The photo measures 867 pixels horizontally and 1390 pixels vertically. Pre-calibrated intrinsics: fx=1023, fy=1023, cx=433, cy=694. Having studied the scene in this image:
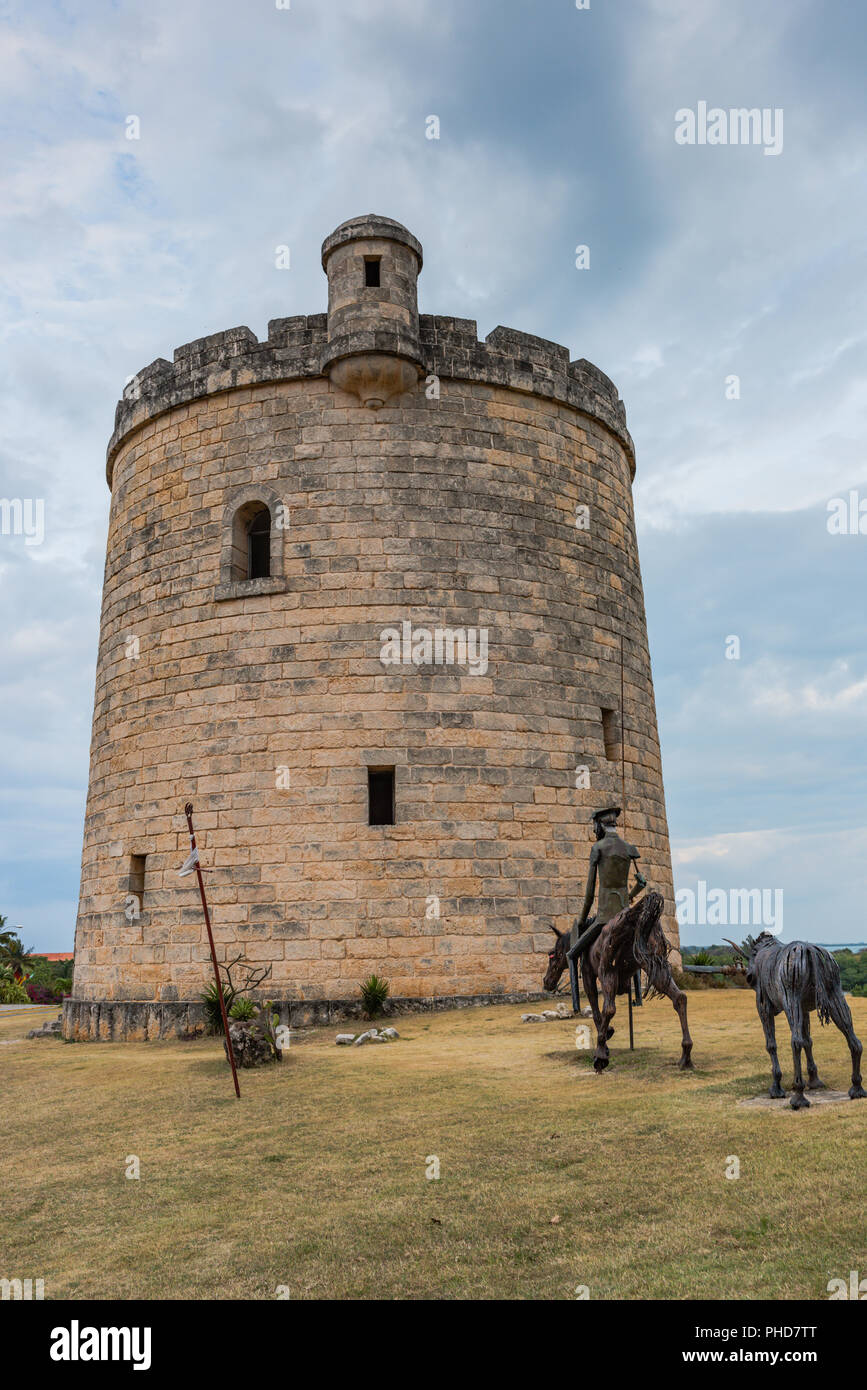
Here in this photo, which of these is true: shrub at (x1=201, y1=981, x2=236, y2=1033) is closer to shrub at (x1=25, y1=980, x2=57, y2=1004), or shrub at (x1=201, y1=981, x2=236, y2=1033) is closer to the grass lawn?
the grass lawn

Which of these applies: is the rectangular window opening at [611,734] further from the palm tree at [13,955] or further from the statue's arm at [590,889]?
the palm tree at [13,955]

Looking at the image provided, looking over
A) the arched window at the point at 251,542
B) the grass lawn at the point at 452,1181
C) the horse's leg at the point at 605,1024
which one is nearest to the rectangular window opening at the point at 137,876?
the arched window at the point at 251,542

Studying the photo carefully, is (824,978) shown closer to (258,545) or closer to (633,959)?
(633,959)

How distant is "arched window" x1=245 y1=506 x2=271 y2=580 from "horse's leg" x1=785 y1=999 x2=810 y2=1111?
10969 mm

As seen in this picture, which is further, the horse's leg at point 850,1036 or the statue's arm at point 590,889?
the statue's arm at point 590,889

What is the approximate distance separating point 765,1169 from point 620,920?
2.91m

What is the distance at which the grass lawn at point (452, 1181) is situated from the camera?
4.62m

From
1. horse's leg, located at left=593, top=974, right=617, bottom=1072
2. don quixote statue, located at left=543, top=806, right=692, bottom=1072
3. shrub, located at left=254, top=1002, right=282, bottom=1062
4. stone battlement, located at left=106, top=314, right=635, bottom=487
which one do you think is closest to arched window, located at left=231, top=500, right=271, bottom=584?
stone battlement, located at left=106, top=314, right=635, bottom=487

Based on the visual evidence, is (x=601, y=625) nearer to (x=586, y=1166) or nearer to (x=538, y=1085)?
(x=538, y=1085)

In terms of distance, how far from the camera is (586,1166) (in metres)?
5.90

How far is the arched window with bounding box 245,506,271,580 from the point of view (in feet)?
51.1

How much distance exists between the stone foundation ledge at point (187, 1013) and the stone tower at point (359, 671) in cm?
5

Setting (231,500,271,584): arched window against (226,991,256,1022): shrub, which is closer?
(226,991,256,1022): shrub

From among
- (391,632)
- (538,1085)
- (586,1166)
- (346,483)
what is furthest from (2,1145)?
(346,483)
